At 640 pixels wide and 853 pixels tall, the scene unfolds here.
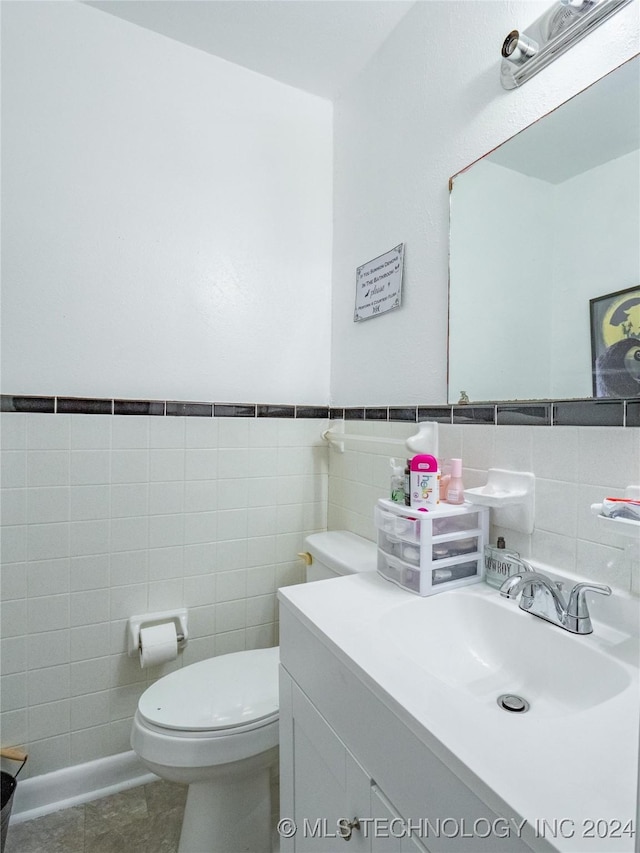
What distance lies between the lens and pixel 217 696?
1196 millimetres

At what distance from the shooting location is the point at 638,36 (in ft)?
2.63

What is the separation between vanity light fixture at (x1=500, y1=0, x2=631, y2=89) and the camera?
860mm

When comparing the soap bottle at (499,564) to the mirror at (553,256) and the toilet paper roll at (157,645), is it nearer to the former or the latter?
the mirror at (553,256)

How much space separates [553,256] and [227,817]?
159cm

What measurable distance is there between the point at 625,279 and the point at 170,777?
150 cm

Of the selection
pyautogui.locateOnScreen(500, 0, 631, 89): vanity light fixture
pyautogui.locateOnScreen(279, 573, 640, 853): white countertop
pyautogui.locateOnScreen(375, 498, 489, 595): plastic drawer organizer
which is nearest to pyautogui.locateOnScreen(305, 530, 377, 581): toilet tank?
pyautogui.locateOnScreen(375, 498, 489, 595): plastic drawer organizer

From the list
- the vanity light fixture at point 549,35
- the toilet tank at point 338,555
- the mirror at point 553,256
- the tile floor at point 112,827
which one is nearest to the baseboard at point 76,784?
the tile floor at point 112,827

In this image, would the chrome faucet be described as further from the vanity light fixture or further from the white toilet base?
the vanity light fixture

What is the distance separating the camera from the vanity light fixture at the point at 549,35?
33.9 inches

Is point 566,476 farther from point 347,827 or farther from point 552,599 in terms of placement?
point 347,827

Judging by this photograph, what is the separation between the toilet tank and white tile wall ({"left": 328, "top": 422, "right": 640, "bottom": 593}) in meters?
0.41

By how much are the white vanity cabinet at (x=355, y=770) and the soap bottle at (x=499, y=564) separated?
16.7 inches

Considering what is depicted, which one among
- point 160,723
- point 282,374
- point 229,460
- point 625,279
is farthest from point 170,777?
point 625,279

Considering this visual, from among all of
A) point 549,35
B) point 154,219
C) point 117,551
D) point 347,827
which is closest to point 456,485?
point 347,827
